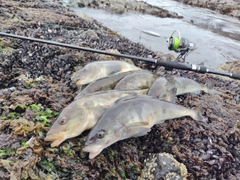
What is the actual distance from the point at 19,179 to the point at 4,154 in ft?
1.10

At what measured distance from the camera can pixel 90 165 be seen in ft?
8.41

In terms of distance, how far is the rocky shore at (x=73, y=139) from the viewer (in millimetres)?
2438

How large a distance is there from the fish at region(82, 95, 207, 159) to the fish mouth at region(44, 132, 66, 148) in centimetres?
25

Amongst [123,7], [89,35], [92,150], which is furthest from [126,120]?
[123,7]

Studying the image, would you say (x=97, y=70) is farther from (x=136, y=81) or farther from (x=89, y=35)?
(x=89, y=35)

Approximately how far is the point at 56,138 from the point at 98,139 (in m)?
0.43

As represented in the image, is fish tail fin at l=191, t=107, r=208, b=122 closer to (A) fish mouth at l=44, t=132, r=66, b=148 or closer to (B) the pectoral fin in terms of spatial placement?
(B) the pectoral fin

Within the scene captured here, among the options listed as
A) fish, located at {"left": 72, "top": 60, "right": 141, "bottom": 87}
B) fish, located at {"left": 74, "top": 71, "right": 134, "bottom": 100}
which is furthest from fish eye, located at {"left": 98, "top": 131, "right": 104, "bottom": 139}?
fish, located at {"left": 72, "top": 60, "right": 141, "bottom": 87}

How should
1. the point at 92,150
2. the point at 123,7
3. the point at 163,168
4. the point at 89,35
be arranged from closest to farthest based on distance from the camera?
the point at 92,150
the point at 163,168
the point at 89,35
the point at 123,7

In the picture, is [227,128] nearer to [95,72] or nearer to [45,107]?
[95,72]

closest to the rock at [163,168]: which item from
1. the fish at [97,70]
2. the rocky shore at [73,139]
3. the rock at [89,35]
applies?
the rocky shore at [73,139]

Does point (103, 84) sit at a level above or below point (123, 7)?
above

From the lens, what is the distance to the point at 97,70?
3.87 m

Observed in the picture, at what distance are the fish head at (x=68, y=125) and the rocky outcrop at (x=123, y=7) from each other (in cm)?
1584
